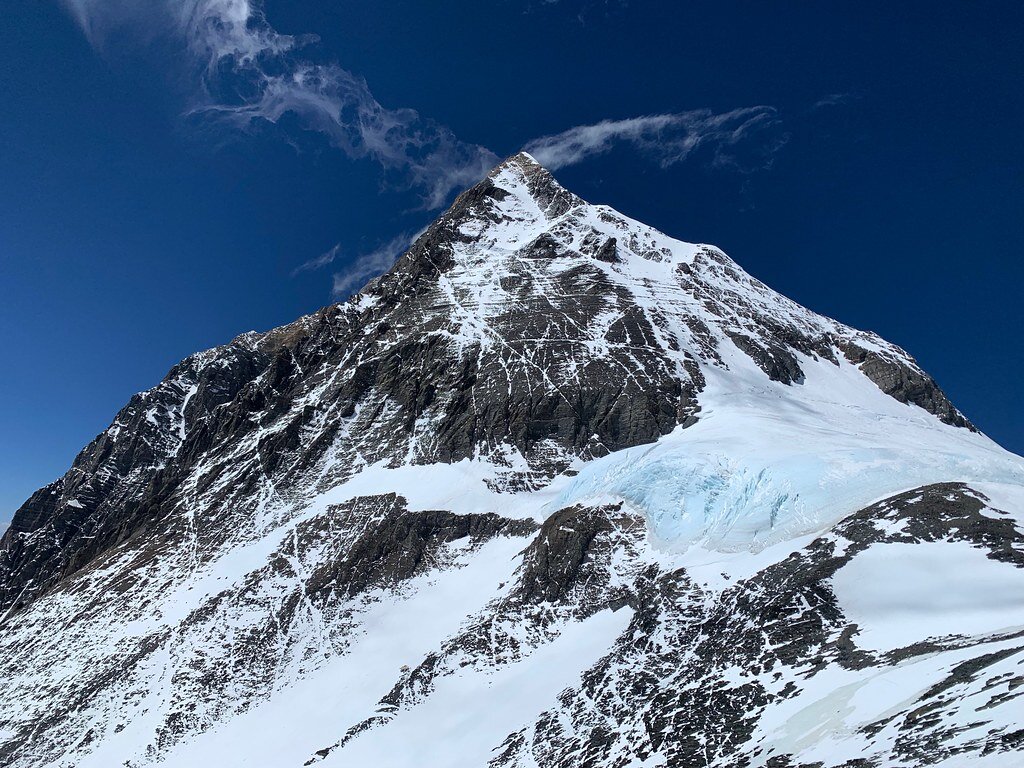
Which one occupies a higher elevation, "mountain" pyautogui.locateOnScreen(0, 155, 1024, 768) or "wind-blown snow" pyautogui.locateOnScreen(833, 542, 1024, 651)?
"mountain" pyautogui.locateOnScreen(0, 155, 1024, 768)

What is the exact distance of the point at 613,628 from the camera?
40.9 metres

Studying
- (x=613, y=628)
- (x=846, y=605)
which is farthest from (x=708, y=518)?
(x=846, y=605)

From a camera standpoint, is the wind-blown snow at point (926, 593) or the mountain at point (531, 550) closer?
the wind-blown snow at point (926, 593)

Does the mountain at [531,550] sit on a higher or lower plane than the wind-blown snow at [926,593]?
higher

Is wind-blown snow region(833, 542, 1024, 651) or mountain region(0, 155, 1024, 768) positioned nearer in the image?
wind-blown snow region(833, 542, 1024, 651)

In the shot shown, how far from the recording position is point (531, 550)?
52.6 meters

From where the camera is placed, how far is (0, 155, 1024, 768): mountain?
28703 mm

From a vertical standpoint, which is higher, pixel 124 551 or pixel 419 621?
pixel 124 551

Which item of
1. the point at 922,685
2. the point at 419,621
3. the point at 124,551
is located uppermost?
the point at 124,551

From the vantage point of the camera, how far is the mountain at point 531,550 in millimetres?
28703

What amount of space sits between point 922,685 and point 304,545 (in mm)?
52538

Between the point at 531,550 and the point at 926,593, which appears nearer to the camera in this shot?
the point at 926,593

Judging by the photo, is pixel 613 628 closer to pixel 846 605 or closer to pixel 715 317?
pixel 846 605

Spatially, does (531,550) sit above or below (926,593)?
above
